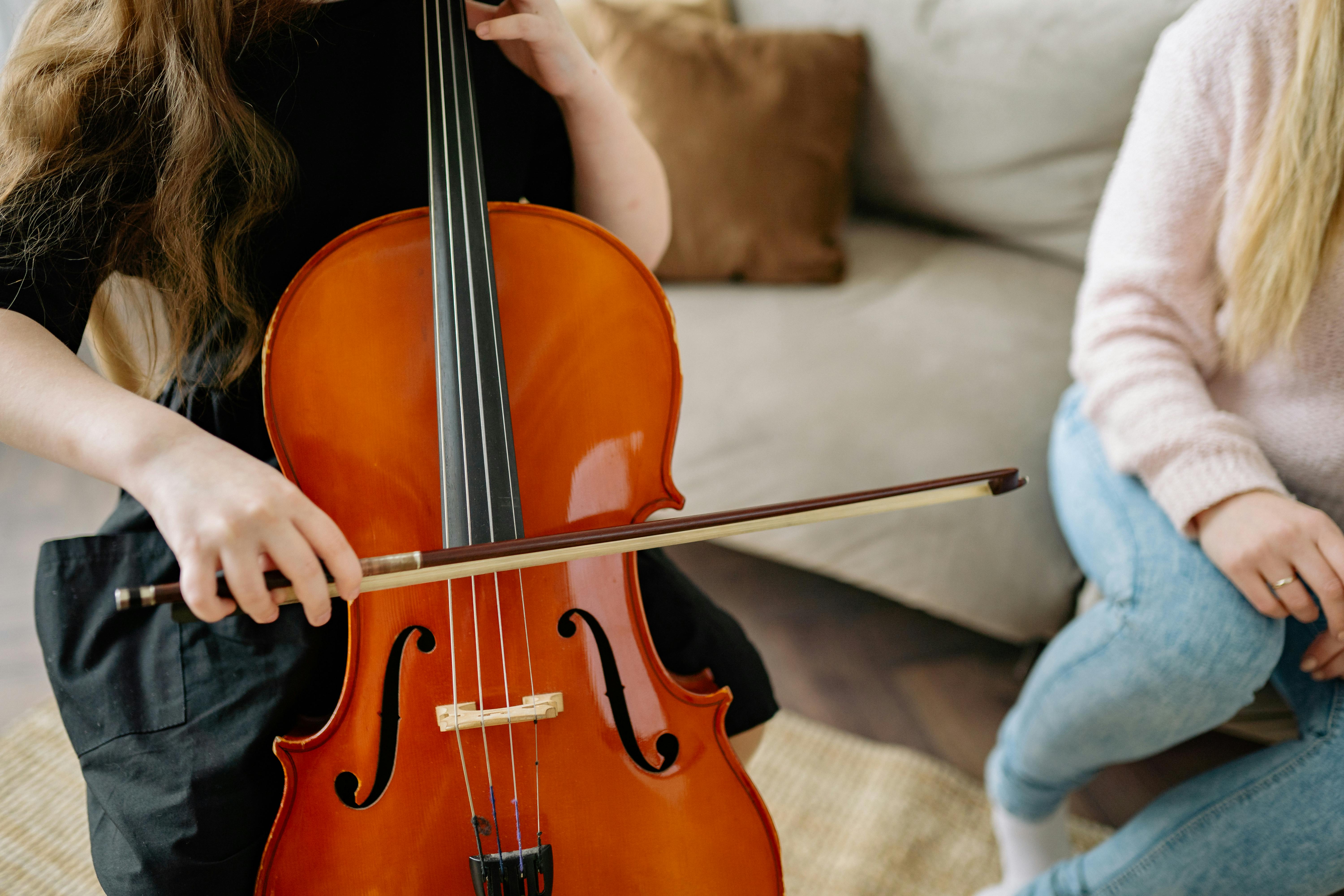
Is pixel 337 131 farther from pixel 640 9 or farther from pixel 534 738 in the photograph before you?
pixel 640 9

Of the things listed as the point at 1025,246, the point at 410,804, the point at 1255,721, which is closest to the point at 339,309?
the point at 410,804

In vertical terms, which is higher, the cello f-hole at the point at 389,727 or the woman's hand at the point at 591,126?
the woman's hand at the point at 591,126

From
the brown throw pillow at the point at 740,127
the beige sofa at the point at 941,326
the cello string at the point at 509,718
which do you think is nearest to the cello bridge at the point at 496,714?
the cello string at the point at 509,718

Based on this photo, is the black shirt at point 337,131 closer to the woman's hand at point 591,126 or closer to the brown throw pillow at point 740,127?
the woman's hand at point 591,126

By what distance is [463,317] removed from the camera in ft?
1.86

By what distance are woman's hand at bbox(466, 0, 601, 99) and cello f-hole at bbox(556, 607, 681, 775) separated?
1.36 ft

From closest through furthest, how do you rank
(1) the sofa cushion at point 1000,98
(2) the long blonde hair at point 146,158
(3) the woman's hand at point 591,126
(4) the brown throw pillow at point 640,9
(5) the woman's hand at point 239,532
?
(5) the woman's hand at point 239,532 → (2) the long blonde hair at point 146,158 → (3) the woman's hand at point 591,126 → (1) the sofa cushion at point 1000,98 → (4) the brown throw pillow at point 640,9

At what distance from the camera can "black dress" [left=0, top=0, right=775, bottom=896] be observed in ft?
1.69

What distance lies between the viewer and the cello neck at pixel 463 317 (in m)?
0.52

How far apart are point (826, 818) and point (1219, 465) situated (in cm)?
58

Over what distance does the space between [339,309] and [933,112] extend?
3.32 feet

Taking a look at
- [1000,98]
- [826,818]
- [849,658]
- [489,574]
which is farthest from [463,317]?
[1000,98]

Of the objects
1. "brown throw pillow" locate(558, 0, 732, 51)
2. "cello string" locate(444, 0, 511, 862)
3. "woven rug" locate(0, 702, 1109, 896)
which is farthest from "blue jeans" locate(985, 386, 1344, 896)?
"brown throw pillow" locate(558, 0, 732, 51)

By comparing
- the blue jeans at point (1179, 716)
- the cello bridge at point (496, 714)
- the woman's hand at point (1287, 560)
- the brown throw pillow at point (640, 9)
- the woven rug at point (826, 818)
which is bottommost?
the woven rug at point (826, 818)
